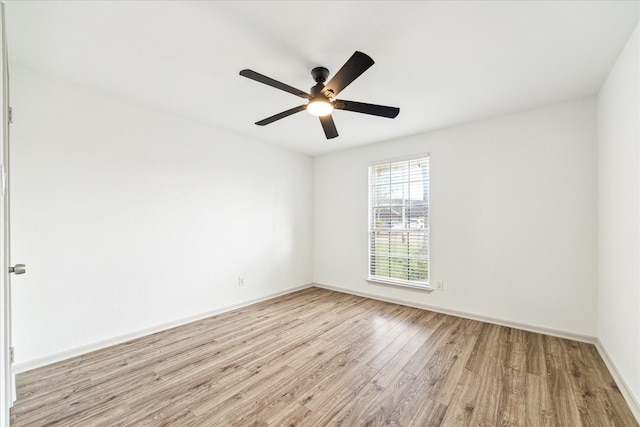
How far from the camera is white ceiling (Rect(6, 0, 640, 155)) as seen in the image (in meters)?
1.61

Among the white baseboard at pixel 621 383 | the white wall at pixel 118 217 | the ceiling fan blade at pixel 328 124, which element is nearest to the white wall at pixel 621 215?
the white baseboard at pixel 621 383

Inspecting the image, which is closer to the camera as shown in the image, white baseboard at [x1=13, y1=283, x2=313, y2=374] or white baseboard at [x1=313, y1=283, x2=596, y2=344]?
white baseboard at [x1=13, y1=283, x2=313, y2=374]

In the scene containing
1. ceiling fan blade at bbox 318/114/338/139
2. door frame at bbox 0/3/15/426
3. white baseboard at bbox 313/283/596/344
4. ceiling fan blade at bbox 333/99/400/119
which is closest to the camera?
door frame at bbox 0/3/15/426

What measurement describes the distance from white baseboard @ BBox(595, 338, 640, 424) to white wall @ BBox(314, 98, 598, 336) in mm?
335

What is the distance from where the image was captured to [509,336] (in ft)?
9.20

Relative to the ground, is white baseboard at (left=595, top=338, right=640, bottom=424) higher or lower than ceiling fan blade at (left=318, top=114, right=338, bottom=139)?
lower

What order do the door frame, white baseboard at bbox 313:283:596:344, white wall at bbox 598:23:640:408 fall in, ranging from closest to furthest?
the door frame < white wall at bbox 598:23:640:408 < white baseboard at bbox 313:283:596:344

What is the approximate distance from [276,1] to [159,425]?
2605 millimetres

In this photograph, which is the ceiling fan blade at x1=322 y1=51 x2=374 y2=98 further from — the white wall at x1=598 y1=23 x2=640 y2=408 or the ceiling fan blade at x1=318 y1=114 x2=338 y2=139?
the white wall at x1=598 y1=23 x2=640 y2=408

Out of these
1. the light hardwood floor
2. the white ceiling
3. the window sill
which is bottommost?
the light hardwood floor

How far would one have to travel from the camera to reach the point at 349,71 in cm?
176

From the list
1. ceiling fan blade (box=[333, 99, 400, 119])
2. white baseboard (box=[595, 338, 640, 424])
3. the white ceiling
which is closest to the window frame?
the white ceiling

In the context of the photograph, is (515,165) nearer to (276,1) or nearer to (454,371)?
(454,371)

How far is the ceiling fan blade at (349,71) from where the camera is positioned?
63.2 inches
